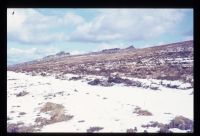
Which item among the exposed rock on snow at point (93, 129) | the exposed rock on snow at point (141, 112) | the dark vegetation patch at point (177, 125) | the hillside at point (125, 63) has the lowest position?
the exposed rock on snow at point (93, 129)

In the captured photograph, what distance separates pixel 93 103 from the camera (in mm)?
6695

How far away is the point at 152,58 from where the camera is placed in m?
7.05

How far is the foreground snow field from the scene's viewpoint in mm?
6465

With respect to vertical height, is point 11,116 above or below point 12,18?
below

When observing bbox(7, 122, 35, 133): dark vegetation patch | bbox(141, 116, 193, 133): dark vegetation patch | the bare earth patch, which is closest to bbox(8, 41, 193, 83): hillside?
the bare earth patch

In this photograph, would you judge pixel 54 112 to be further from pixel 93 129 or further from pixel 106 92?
pixel 106 92

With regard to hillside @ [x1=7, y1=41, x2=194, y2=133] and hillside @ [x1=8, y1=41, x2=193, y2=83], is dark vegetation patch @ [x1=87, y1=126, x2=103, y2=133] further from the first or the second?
hillside @ [x1=8, y1=41, x2=193, y2=83]

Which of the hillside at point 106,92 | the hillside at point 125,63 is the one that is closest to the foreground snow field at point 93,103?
the hillside at point 106,92

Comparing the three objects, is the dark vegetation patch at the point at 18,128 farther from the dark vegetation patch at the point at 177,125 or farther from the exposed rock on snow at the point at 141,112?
the dark vegetation patch at the point at 177,125

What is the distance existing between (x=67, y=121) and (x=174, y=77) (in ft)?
6.36

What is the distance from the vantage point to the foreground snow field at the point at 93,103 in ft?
21.2

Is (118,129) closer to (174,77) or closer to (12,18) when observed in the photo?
(174,77)

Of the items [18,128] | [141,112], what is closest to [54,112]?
[18,128]
